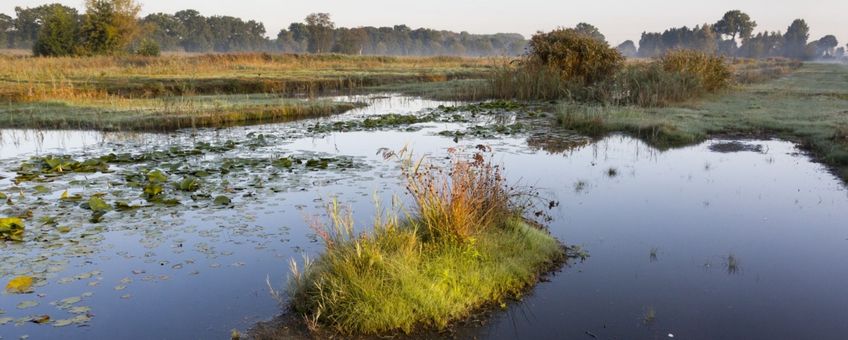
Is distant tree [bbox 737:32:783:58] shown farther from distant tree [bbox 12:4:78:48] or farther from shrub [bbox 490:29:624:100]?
distant tree [bbox 12:4:78:48]

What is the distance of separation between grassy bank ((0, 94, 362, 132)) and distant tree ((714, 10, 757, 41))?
124m

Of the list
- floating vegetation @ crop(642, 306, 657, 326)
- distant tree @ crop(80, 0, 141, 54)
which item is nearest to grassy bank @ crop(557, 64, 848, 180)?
floating vegetation @ crop(642, 306, 657, 326)

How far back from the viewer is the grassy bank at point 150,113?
646 inches

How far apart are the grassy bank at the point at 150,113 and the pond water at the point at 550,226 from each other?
307cm

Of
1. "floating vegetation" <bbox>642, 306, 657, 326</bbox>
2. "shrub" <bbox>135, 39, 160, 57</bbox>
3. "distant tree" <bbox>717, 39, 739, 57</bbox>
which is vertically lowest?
"floating vegetation" <bbox>642, 306, 657, 326</bbox>

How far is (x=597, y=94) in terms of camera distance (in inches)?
874

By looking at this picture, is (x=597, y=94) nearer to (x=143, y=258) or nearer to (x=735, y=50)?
(x=143, y=258)

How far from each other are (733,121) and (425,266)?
47.7 ft

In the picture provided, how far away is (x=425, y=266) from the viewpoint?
5727 mm

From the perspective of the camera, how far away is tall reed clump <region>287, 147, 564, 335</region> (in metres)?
5.11

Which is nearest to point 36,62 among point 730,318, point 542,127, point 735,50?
point 542,127

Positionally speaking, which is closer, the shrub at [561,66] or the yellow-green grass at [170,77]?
the yellow-green grass at [170,77]

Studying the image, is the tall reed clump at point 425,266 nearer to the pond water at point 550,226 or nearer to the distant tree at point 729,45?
the pond water at point 550,226

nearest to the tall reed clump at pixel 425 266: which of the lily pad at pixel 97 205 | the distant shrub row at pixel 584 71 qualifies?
the lily pad at pixel 97 205
